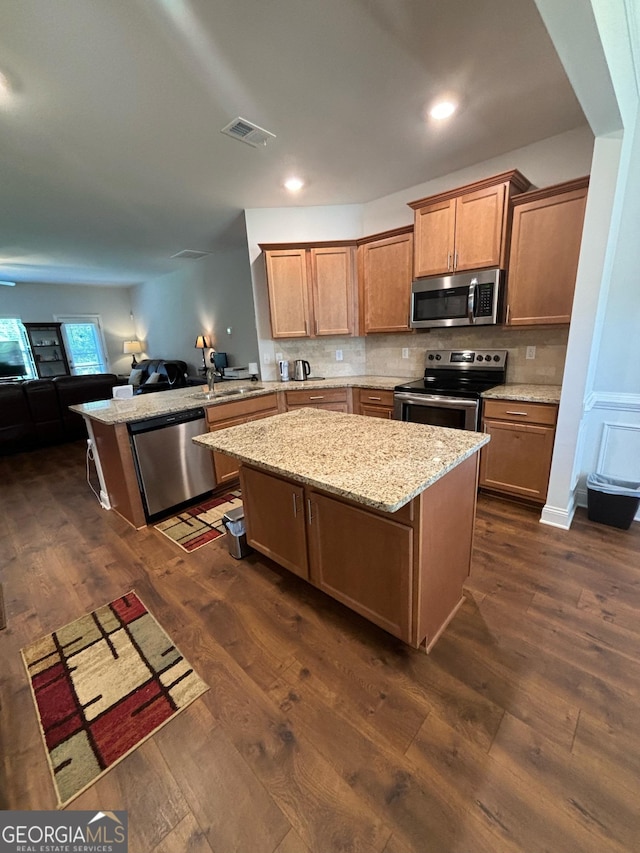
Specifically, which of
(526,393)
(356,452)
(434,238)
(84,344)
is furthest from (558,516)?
(84,344)

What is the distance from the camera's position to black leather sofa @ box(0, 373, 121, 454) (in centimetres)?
457

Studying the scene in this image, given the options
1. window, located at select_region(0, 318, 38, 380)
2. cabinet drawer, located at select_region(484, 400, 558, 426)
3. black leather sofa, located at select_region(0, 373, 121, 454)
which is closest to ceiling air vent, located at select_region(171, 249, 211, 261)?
black leather sofa, located at select_region(0, 373, 121, 454)

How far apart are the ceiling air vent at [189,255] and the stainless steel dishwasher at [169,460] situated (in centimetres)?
387

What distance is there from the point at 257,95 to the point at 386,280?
182cm

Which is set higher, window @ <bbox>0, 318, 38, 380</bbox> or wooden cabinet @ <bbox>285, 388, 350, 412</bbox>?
window @ <bbox>0, 318, 38, 380</bbox>

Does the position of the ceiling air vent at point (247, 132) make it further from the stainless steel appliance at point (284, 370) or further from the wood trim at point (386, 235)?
the stainless steel appliance at point (284, 370)

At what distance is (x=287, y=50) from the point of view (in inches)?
64.1

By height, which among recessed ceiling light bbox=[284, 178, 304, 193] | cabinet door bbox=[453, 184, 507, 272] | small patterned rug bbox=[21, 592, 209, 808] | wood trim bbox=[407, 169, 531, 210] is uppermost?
recessed ceiling light bbox=[284, 178, 304, 193]

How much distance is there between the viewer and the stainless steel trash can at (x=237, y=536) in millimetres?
2156

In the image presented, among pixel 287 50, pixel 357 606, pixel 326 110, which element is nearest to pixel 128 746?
pixel 357 606

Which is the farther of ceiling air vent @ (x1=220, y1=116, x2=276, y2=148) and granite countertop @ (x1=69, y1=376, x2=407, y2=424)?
granite countertop @ (x1=69, y1=376, x2=407, y2=424)

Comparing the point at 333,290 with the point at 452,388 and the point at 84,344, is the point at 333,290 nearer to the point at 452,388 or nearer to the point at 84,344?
the point at 452,388

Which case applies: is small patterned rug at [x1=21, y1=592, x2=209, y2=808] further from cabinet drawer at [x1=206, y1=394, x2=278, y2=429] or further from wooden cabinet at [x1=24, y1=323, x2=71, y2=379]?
wooden cabinet at [x1=24, y1=323, x2=71, y2=379]

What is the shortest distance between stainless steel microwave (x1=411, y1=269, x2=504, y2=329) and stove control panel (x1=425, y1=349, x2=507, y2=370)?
1.11 ft
